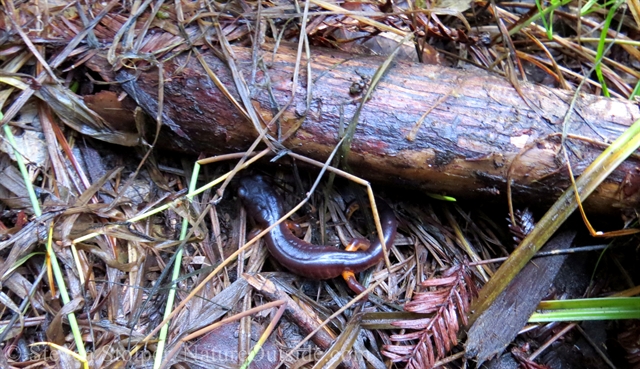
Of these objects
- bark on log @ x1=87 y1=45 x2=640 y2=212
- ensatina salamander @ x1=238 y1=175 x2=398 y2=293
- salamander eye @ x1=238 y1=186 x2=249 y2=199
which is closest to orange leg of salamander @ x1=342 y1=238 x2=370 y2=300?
ensatina salamander @ x1=238 y1=175 x2=398 y2=293

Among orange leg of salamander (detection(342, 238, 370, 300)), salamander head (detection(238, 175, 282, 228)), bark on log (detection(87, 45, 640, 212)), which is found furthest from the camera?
salamander head (detection(238, 175, 282, 228))

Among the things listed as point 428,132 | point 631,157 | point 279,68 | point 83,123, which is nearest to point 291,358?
point 428,132

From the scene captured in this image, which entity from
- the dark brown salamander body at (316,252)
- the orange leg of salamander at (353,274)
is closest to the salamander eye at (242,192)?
the dark brown salamander body at (316,252)

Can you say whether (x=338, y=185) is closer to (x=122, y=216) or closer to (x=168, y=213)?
(x=168, y=213)

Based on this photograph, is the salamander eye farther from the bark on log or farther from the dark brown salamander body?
the bark on log

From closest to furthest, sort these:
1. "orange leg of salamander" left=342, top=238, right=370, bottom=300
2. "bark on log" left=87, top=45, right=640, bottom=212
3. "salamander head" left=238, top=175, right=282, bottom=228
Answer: "bark on log" left=87, top=45, right=640, bottom=212
"orange leg of salamander" left=342, top=238, right=370, bottom=300
"salamander head" left=238, top=175, right=282, bottom=228

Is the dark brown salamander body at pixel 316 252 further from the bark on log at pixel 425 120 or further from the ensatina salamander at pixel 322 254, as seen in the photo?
the bark on log at pixel 425 120
